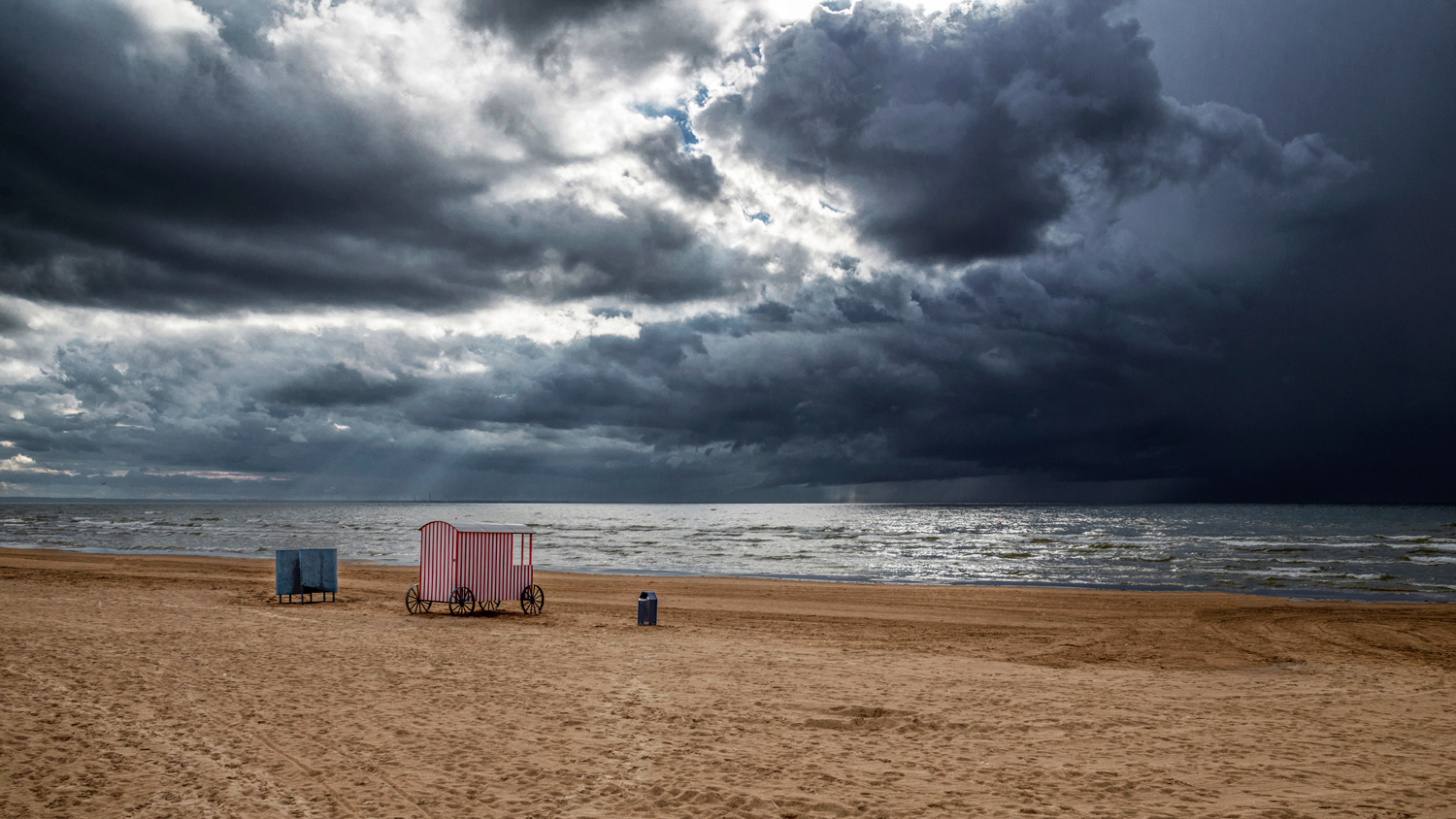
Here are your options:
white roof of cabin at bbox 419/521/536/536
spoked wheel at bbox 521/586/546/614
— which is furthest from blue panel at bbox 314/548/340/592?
spoked wheel at bbox 521/586/546/614

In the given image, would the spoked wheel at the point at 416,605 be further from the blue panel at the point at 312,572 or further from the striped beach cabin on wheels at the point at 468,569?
the blue panel at the point at 312,572

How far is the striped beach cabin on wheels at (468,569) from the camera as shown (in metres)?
21.8

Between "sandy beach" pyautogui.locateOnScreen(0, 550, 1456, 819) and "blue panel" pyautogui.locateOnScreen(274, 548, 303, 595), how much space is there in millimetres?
2780

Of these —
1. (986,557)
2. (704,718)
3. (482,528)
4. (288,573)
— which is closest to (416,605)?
(482,528)

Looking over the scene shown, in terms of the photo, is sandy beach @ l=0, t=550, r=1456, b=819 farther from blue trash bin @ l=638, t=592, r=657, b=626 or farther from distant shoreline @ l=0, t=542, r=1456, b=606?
distant shoreline @ l=0, t=542, r=1456, b=606

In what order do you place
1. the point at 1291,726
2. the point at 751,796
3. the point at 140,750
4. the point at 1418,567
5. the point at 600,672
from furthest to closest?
the point at 1418,567
the point at 600,672
the point at 1291,726
the point at 140,750
the point at 751,796

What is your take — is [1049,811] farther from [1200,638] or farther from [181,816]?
[1200,638]

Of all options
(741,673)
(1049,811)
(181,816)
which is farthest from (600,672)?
(1049,811)

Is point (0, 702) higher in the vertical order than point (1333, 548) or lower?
higher

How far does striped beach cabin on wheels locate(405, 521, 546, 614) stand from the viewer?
21.8m

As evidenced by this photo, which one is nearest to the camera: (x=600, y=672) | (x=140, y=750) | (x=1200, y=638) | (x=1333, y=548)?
(x=140, y=750)

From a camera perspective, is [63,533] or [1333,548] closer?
[1333,548]

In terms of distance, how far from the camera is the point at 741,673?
46.1 feet

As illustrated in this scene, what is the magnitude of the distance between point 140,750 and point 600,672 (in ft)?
22.0
